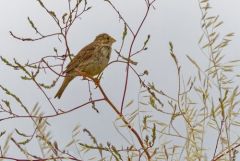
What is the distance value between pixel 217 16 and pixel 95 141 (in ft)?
4.50

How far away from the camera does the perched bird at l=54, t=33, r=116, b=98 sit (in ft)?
19.1

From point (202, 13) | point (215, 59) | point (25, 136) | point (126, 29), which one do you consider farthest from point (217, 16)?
point (25, 136)

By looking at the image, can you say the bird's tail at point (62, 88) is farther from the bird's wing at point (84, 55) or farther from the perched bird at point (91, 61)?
the bird's wing at point (84, 55)

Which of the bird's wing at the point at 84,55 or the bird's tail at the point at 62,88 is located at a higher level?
the bird's wing at the point at 84,55

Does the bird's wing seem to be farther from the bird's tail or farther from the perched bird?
the bird's tail

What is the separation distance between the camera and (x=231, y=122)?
3092 millimetres

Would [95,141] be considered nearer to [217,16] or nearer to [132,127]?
[132,127]

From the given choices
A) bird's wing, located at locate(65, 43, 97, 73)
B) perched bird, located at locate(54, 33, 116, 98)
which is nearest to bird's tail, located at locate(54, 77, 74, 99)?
perched bird, located at locate(54, 33, 116, 98)

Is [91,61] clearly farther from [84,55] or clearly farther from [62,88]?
[62,88]

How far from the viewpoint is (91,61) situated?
→ 591cm

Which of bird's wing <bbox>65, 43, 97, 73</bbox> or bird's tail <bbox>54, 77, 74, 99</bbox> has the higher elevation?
bird's wing <bbox>65, 43, 97, 73</bbox>

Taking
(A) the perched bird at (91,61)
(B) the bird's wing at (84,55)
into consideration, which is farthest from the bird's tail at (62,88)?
(B) the bird's wing at (84,55)

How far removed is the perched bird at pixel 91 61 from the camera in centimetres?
583

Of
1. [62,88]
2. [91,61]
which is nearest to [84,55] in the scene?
[91,61]
